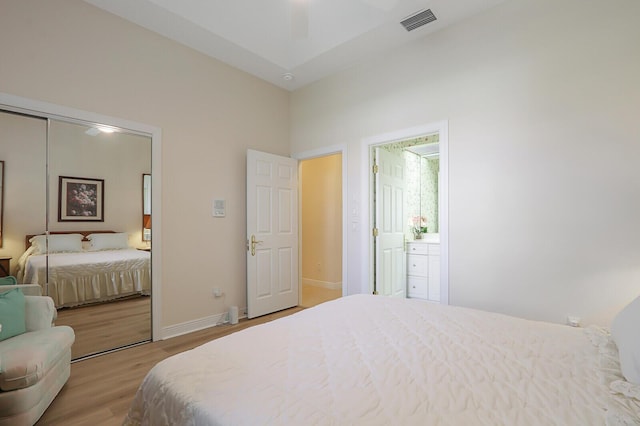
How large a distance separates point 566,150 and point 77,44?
409 cm

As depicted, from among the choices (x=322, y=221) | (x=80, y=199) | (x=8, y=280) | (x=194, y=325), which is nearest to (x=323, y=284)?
(x=322, y=221)

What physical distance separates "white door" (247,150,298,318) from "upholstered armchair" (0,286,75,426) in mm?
1897

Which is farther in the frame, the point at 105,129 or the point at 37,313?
the point at 105,129

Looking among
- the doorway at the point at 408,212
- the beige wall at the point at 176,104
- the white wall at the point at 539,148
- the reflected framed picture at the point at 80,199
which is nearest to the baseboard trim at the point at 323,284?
the doorway at the point at 408,212

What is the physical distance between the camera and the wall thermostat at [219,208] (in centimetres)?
357

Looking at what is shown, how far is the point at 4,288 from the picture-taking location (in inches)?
90.1

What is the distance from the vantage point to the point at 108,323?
2.94 m

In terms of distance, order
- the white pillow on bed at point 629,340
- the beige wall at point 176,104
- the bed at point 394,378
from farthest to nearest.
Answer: the beige wall at point 176,104 < the white pillow on bed at point 629,340 < the bed at point 394,378

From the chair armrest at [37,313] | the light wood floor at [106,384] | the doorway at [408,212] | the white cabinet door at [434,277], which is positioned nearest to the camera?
the light wood floor at [106,384]

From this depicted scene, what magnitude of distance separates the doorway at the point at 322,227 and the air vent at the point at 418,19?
2468 mm

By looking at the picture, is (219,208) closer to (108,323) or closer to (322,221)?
(108,323)

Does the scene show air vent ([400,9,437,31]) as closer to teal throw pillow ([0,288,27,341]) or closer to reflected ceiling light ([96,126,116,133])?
reflected ceiling light ([96,126,116,133])

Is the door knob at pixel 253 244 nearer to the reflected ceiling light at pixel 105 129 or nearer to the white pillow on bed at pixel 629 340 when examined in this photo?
the reflected ceiling light at pixel 105 129

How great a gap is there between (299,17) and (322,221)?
3.64 metres
